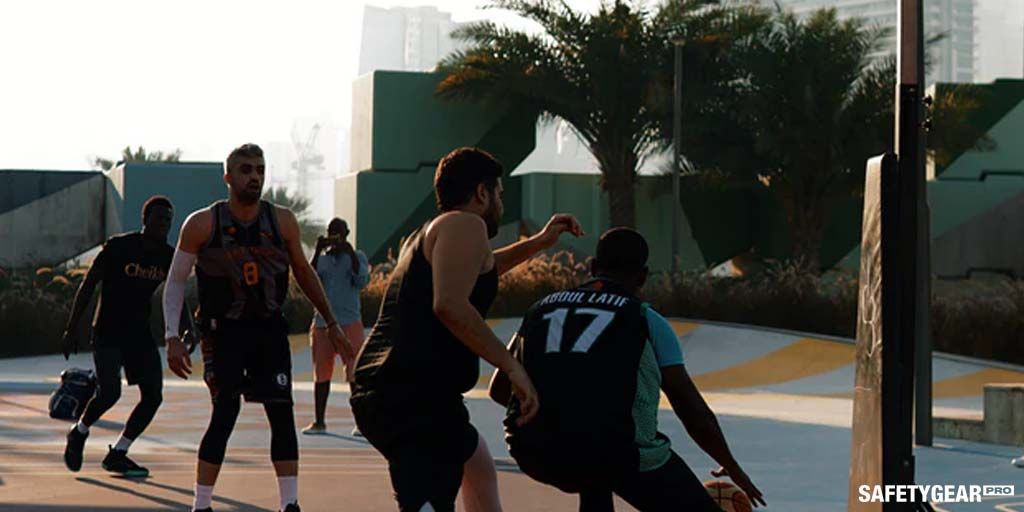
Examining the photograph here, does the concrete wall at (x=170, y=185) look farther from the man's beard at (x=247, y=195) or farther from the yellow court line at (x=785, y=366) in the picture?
the man's beard at (x=247, y=195)

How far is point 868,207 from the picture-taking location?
7.21 metres

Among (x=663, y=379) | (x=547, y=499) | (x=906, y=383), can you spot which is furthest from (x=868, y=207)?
(x=547, y=499)

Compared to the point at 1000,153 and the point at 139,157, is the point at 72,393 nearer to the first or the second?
the point at 1000,153

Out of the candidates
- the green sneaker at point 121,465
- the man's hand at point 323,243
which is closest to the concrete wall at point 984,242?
the man's hand at point 323,243

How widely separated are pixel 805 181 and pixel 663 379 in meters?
34.4

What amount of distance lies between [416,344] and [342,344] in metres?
1.95

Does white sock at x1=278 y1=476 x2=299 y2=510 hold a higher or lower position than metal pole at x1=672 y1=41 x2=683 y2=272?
lower

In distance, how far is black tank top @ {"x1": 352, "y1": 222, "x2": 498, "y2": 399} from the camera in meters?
5.68

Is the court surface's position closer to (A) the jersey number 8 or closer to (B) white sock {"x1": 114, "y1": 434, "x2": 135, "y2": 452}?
(B) white sock {"x1": 114, "y1": 434, "x2": 135, "y2": 452}

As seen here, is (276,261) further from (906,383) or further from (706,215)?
(706,215)

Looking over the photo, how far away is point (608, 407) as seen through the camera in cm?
539

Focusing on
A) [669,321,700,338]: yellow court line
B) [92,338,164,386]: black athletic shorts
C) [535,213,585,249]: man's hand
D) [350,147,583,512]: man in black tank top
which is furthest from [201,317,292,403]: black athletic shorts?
[669,321,700,338]: yellow court line

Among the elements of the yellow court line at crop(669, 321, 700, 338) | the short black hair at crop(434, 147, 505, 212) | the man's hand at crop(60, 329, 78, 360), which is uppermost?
the short black hair at crop(434, 147, 505, 212)

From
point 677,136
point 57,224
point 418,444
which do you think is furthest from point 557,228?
point 57,224
